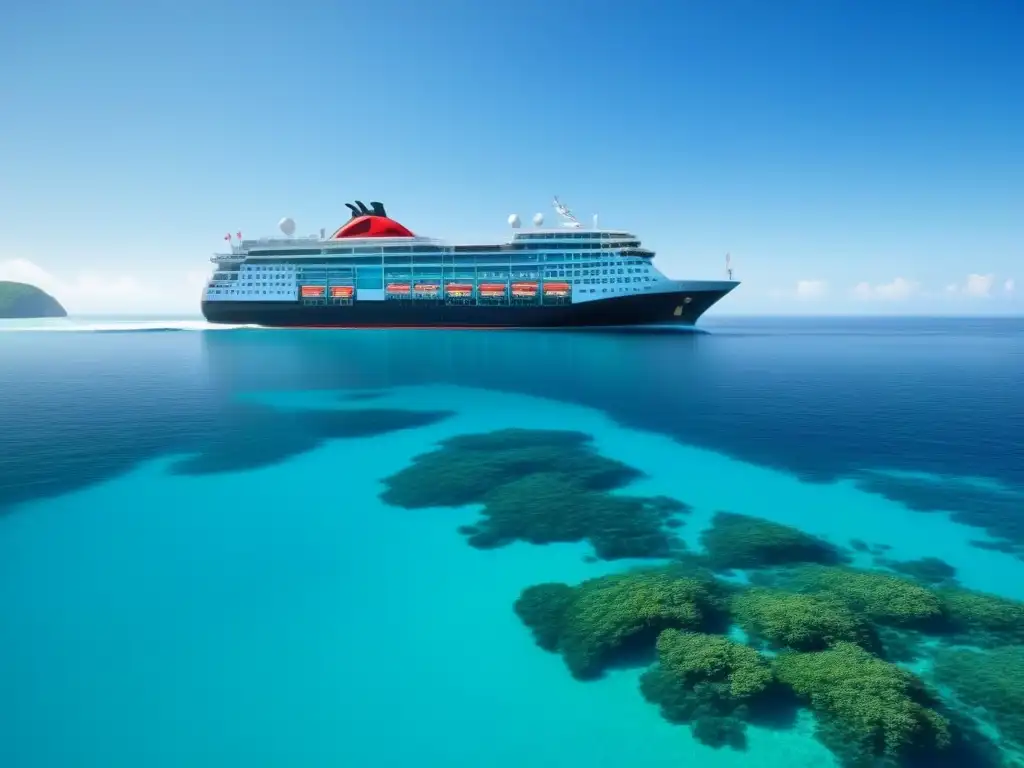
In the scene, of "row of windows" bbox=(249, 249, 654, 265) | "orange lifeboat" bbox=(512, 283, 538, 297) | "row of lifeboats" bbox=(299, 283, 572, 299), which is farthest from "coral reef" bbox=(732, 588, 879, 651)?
"orange lifeboat" bbox=(512, 283, 538, 297)

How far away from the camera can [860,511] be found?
1730 centimetres

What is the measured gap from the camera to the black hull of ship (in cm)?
8388

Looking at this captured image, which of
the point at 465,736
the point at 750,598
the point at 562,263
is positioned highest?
the point at 562,263

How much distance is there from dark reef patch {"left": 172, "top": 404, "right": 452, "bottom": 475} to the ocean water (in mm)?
206

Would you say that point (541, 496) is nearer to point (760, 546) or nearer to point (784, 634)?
point (760, 546)

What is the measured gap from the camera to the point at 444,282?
9394 centimetres

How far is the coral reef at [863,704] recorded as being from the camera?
7.75 m

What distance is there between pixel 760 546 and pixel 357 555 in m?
11.2

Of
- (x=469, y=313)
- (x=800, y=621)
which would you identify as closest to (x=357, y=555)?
(x=800, y=621)

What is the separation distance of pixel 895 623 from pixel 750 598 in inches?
111

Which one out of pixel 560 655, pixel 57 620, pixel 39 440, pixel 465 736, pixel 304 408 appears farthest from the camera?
pixel 304 408

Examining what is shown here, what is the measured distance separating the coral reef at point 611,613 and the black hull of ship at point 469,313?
2924 inches

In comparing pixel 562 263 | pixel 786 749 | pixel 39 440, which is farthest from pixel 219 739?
pixel 562 263

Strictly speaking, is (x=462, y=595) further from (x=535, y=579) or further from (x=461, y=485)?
(x=461, y=485)
